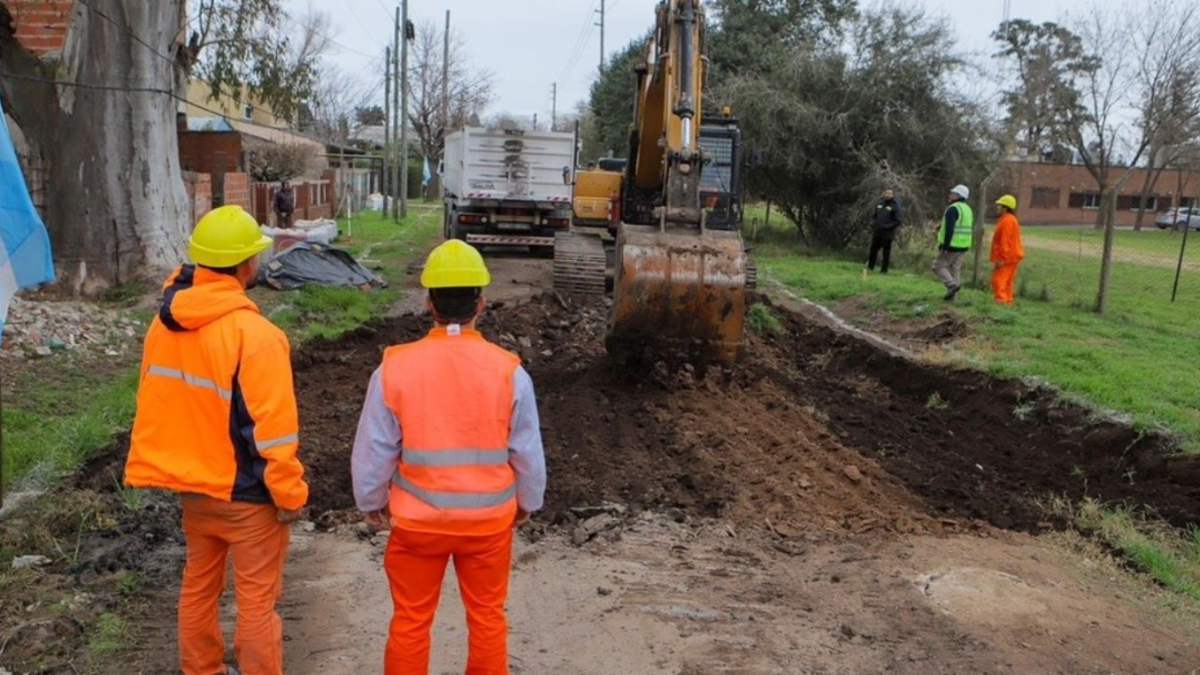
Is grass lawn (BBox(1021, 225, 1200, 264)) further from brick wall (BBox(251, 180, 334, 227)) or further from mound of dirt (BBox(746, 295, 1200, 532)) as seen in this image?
brick wall (BBox(251, 180, 334, 227))

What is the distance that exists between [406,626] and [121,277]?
11146 millimetres

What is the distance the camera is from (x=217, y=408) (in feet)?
12.7

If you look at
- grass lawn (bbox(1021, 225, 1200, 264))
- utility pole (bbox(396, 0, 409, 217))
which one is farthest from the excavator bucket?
utility pole (bbox(396, 0, 409, 217))

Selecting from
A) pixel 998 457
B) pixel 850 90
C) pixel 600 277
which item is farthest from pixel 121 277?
pixel 850 90

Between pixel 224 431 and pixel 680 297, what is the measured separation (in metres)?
4.99

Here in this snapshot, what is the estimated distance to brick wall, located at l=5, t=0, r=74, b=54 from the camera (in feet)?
44.0

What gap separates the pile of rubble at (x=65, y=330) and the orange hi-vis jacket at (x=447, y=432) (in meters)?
7.37

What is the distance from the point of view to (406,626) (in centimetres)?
373

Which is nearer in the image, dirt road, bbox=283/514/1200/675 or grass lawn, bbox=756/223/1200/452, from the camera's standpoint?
dirt road, bbox=283/514/1200/675

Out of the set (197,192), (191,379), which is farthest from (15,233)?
(197,192)

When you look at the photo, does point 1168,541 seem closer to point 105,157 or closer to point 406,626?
point 406,626

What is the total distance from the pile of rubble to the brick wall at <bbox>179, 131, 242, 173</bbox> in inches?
338

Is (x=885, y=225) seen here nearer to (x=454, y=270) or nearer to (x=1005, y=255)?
(x=1005, y=255)


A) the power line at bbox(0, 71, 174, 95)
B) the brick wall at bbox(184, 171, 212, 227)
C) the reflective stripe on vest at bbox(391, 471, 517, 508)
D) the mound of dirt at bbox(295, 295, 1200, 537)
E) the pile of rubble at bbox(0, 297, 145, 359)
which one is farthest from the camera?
the brick wall at bbox(184, 171, 212, 227)
